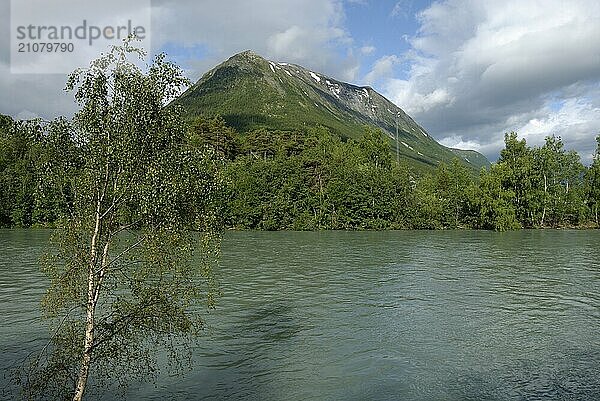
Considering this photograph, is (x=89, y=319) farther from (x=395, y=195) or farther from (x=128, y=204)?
(x=395, y=195)

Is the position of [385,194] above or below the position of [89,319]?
above

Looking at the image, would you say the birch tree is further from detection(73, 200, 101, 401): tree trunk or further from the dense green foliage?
the dense green foliage

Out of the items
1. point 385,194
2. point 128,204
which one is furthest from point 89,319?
point 385,194

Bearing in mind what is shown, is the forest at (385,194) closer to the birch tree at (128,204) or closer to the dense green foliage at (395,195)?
the dense green foliage at (395,195)

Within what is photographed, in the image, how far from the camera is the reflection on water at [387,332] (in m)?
15.3

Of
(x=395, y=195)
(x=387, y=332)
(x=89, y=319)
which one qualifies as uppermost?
(x=395, y=195)

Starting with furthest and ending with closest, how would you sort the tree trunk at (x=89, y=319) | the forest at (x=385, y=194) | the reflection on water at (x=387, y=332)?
the forest at (x=385, y=194), the reflection on water at (x=387, y=332), the tree trunk at (x=89, y=319)

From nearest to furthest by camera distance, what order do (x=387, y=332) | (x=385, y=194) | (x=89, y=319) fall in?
(x=89, y=319) → (x=387, y=332) → (x=385, y=194)

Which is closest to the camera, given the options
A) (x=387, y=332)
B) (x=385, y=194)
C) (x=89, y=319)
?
(x=89, y=319)

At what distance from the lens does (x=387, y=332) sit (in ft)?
69.7

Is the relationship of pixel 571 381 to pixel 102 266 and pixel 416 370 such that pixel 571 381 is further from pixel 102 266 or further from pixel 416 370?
pixel 102 266

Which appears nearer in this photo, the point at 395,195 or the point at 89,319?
the point at 89,319

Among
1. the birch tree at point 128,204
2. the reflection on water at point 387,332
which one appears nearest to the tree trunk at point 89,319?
the birch tree at point 128,204

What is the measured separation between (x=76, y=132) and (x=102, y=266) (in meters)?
3.02
